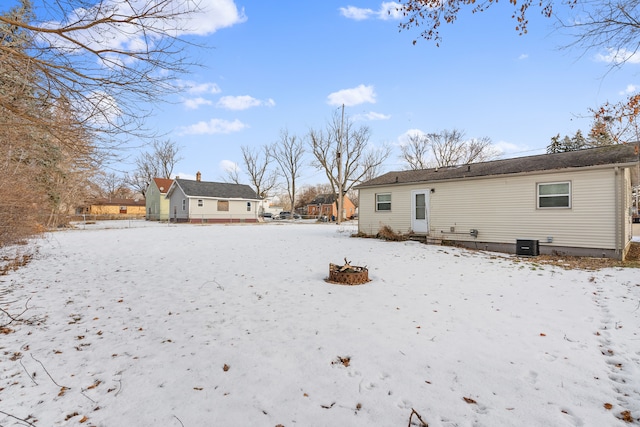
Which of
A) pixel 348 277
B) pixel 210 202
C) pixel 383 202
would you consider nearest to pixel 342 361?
pixel 348 277

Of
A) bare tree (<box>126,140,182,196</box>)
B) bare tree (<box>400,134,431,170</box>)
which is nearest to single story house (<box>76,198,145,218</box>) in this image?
bare tree (<box>126,140,182,196</box>)

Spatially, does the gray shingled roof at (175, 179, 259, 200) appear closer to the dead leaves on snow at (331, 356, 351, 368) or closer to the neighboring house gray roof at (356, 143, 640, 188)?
the neighboring house gray roof at (356, 143, 640, 188)

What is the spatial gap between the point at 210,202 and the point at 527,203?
2872cm

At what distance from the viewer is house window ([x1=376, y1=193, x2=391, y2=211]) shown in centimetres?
1513

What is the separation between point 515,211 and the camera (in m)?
11.1

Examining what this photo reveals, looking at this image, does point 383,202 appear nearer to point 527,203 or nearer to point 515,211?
point 515,211

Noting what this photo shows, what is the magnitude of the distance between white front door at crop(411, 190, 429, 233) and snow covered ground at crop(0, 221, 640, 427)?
21.6ft

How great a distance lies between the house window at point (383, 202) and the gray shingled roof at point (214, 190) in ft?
72.0

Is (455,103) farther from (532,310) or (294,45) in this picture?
(532,310)

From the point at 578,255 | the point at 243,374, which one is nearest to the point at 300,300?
the point at 243,374

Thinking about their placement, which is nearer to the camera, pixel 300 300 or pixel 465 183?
pixel 300 300

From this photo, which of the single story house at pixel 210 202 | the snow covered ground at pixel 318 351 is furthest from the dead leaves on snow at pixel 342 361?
the single story house at pixel 210 202

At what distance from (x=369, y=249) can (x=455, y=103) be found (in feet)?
25.7

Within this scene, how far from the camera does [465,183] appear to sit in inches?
490
